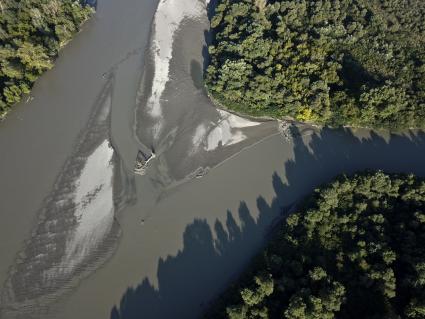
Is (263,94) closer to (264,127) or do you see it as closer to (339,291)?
(264,127)

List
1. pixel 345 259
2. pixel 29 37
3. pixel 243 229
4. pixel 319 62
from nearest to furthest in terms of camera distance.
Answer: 1. pixel 345 259
2. pixel 243 229
3. pixel 319 62
4. pixel 29 37

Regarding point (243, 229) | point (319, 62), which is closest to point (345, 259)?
point (243, 229)

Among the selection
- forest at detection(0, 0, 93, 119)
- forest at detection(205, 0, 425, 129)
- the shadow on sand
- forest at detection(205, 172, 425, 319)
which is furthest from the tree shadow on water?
forest at detection(0, 0, 93, 119)

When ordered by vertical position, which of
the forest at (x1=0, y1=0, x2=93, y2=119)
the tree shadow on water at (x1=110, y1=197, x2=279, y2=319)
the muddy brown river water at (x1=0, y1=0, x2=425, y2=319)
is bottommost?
the tree shadow on water at (x1=110, y1=197, x2=279, y2=319)

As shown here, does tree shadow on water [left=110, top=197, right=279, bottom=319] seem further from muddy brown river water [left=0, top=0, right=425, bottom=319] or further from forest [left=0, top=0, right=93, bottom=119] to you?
forest [left=0, top=0, right=93, bottom=119]

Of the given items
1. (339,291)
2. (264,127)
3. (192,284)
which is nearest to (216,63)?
(264,127)

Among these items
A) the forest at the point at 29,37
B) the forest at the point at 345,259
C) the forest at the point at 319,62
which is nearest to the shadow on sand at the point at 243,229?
the forest at the point at 345,259

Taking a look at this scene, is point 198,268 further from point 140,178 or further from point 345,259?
point 345,259
